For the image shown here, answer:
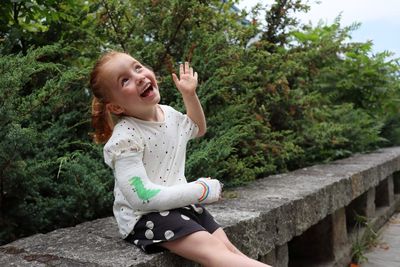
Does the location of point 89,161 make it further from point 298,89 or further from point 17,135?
point 298,89

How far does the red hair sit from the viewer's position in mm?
1769

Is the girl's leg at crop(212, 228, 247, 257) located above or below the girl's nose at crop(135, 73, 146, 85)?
below

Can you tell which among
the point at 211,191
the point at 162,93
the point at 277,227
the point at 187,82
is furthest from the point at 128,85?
the point at 162,93

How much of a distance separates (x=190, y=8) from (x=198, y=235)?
1.87 metres

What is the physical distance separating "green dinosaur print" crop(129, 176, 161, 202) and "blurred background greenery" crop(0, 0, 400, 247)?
0.47 m

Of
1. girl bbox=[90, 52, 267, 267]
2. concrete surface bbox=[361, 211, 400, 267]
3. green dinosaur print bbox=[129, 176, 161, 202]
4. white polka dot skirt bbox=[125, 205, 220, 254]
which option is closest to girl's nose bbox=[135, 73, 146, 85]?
girl bbox=[90, 52, 267, 267]

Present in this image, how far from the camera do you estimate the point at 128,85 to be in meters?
1.73

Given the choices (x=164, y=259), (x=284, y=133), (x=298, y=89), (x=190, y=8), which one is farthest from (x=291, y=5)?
(x=164, y=259)

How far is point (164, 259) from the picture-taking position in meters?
1.65

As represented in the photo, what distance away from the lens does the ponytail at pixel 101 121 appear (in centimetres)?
182

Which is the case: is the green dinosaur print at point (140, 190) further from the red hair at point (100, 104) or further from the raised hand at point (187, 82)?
the raised hand at point (187, 82)

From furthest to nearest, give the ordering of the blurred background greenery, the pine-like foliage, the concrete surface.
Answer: the concrete surface
the blurred background greenery
the pine-like foliage

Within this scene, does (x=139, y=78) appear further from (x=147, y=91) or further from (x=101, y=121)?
(x=101, y=121)

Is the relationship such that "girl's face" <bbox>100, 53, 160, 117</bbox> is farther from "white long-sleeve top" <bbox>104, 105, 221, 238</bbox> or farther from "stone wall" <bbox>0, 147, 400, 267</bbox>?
"stone wall" <bbox>0, 147, 400, 267</bbox>
